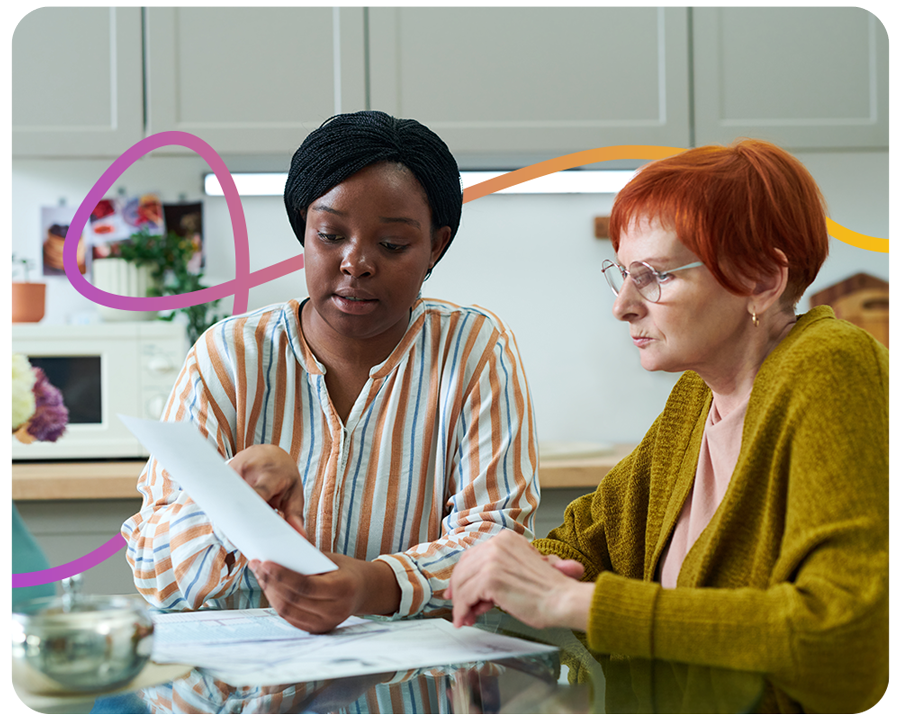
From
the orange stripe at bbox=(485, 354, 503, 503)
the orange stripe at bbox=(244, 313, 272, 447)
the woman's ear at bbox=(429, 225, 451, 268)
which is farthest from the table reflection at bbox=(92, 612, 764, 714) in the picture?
the woman's ear at bbox=(429, 225, 451, 268)

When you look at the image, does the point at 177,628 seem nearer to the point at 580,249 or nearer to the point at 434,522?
the point at 434,522

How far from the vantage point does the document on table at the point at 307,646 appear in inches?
28.4

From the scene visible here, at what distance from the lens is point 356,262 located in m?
1.04

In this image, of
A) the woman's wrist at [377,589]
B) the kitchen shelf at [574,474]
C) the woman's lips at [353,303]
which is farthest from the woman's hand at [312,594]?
the kitchen shelf at [574,474]

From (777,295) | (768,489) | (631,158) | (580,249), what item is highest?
(631,158)

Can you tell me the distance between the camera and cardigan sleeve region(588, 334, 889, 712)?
0.67m

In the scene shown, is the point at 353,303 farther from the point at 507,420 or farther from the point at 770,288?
the point at 770,288

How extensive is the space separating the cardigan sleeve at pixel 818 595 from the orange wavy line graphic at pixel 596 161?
1.64 metres

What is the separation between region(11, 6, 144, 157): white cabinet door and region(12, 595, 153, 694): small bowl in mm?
1962

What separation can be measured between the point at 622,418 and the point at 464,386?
1717 mm

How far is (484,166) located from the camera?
2537 mm

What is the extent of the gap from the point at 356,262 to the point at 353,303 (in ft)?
0.20

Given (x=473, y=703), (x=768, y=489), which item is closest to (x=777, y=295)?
(x=768, y=489)

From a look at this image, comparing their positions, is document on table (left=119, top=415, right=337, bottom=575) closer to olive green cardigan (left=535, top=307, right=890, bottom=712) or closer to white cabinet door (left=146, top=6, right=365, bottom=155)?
olive green cardigan (left=535, top=307, right=890, bottom=712)
